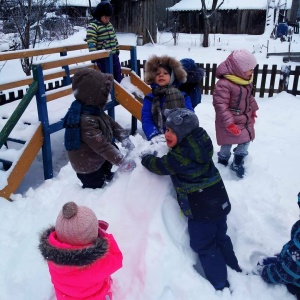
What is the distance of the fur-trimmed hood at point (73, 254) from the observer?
1752 millimetres

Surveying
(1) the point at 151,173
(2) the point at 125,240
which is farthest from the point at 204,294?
(1) the point at 151,173

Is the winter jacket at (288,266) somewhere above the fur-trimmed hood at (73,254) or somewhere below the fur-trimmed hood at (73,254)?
below

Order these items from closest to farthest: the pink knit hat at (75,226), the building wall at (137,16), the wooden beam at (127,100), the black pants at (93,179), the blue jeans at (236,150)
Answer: the pink knit hat at (75,226) < the black pants at (93,179) < the blue jeans at (236,150) < the wooden beam at (127,100) < the building wall at (137,16)

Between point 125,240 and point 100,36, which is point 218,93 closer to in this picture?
point 125,240

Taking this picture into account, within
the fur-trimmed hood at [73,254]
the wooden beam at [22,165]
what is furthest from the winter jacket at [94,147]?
the fur-trimmed hood at [73,254]

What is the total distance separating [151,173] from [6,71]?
11.2 metres

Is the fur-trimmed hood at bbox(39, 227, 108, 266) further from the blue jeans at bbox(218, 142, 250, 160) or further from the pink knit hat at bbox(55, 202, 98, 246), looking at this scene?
the blue jeans at bbox(218, 142, 250, 160)

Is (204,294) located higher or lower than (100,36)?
lower

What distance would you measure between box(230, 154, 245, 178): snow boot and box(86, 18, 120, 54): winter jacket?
313 centimetres

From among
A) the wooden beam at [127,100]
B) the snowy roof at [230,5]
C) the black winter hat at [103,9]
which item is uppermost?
the snowy roof at [230,5]

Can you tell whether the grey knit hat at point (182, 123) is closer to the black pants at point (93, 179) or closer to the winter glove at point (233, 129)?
the black pants at point (93, 179)

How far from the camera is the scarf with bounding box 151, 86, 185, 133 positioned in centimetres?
330

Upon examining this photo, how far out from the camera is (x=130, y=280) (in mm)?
2244

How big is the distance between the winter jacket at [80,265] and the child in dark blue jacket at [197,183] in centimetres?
63
